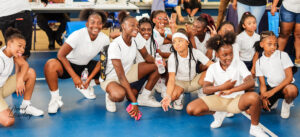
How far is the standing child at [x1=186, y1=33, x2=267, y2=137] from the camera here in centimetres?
318

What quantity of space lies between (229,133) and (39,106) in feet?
6.49

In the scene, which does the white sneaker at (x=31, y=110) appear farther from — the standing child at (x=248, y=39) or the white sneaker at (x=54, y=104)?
the standing child at (x=248, y=39)

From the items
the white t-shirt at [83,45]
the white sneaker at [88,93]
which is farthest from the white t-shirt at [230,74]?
the white sneaker at [88,93]

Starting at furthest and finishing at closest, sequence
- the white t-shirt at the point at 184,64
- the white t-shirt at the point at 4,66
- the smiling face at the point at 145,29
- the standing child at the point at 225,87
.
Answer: the smiling face at the point at 145,29
the white t-shirt at the point at 184,64
the white t-shirt at the point at 4,66
the standing child at the point at 225,87

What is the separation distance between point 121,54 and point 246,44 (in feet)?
5.24

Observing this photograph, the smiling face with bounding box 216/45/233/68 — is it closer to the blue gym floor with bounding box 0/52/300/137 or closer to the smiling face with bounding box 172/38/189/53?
the smiling face with bounding box 172/38/189/53

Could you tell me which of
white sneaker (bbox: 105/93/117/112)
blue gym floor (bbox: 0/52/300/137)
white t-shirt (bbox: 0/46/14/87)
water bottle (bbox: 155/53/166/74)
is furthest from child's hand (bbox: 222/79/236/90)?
white t-shirt (bbox: 0/46/14/87)

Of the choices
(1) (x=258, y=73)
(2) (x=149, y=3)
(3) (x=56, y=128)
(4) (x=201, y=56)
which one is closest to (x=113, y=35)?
(4) (x=201, y=56)

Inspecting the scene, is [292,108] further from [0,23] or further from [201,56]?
[0,23]

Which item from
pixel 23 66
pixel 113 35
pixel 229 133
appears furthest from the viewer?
pixel 113 35

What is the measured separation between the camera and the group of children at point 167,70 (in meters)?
3.25

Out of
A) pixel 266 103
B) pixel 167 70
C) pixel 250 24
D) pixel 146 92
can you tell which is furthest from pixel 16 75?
pixel 250 24

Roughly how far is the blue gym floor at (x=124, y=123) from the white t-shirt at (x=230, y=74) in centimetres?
38

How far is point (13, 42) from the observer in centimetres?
327
